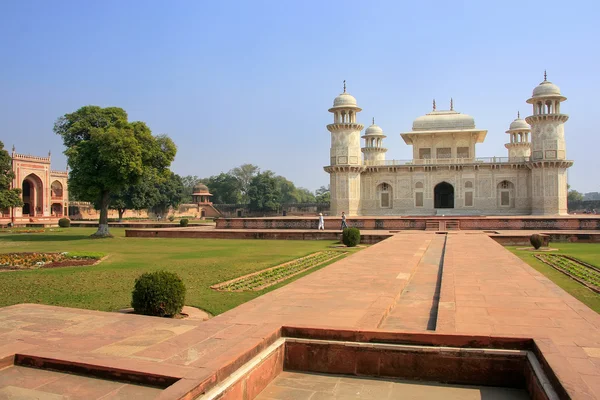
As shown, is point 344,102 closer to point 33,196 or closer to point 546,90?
point 546,90

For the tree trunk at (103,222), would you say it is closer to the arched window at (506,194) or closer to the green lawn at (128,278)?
the green lawn at (128,278)

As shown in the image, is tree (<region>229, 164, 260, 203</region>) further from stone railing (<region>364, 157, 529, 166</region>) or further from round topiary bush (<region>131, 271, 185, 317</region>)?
round topiary bush (<region>131, 271, 185, 317</region>)

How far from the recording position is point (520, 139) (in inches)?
1523

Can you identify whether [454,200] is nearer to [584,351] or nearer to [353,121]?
[353,121]

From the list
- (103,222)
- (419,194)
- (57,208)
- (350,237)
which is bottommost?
(350,237)

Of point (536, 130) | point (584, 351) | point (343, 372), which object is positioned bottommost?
point (343, 372)

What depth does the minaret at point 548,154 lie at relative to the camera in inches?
1196

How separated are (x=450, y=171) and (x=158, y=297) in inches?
1187

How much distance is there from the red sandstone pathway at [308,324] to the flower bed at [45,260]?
206 inches

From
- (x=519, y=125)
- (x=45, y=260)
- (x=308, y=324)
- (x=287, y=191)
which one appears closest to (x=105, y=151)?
(x=45, y=260)

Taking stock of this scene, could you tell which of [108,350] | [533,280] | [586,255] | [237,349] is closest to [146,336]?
[108,350]

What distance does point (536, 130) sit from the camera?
31.1 metres

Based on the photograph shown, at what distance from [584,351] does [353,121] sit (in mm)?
30587

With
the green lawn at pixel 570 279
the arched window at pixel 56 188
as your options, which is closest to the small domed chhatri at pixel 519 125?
the green lawn at pixel 570 279
